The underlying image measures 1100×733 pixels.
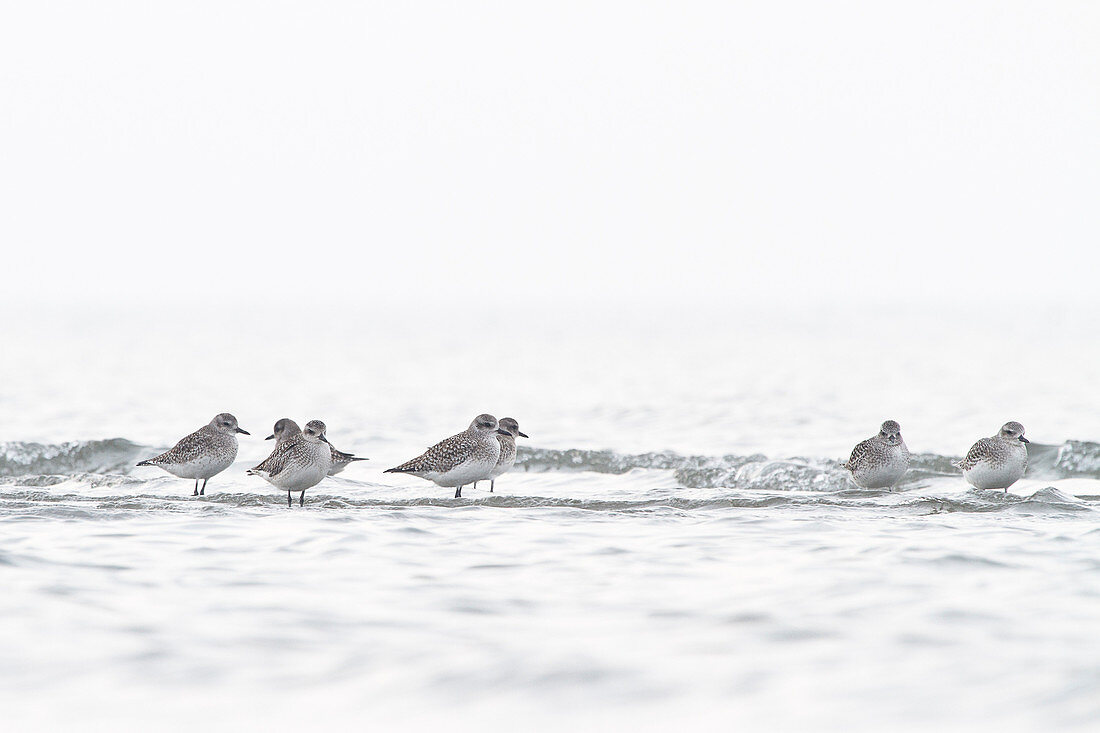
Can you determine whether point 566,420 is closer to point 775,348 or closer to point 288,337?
point 775,348

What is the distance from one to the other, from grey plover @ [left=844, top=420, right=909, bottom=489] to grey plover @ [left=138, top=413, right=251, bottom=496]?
7.60 m

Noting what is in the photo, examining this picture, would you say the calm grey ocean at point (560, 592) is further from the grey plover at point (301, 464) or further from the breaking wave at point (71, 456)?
the grey plover at point (301, 464)

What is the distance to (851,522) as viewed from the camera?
12.6 meters

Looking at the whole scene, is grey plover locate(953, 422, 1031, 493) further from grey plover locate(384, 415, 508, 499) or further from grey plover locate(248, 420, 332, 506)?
grey plover locate(248, 420, 332, 506)

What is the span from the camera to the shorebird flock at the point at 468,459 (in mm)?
14508

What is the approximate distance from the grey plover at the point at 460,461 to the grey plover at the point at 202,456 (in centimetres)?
214

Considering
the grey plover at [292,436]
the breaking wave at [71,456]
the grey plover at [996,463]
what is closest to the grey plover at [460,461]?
the grey plover at [292,436]

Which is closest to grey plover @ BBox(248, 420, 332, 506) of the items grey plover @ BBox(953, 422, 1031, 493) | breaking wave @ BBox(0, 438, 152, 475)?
breaking wave @ BBox(0, 438, 152, 475)

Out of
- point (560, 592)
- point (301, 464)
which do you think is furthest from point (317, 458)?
point (560, 592)

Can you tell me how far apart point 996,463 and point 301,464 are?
8.13 m

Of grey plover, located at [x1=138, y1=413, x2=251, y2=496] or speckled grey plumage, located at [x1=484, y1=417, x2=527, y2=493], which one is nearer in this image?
grey plover, located at [x1=138, y1=413, x2=251, y2=496]

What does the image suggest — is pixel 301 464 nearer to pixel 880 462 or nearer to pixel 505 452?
pixel 505 452

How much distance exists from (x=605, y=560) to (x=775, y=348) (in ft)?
193

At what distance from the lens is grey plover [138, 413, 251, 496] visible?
15.2m
